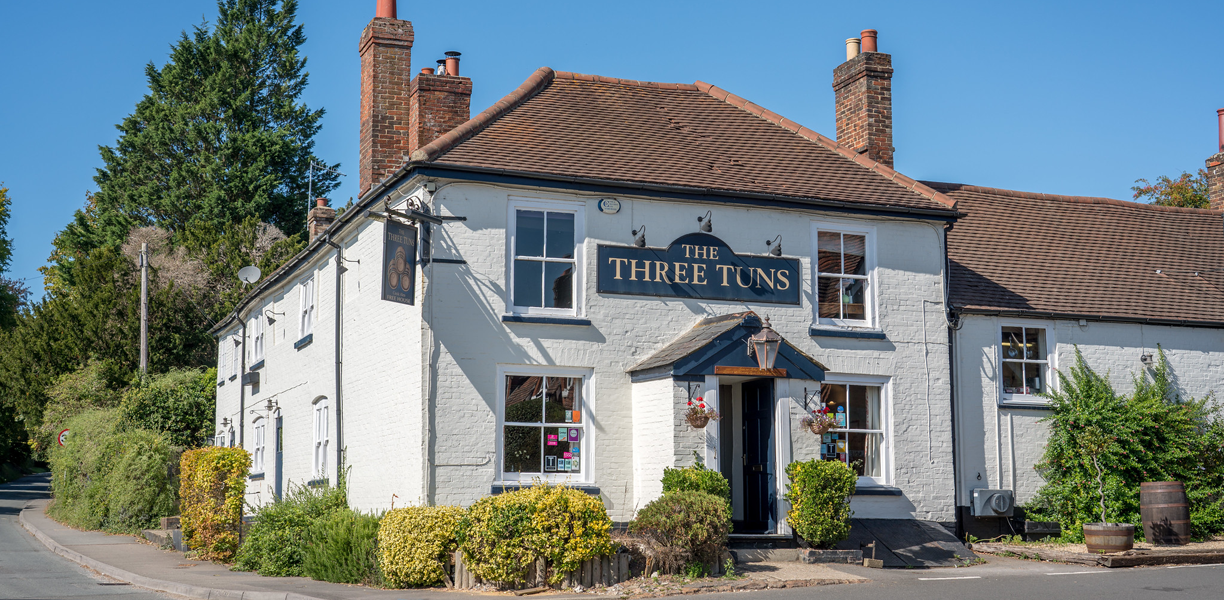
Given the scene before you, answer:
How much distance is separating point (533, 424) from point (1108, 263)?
12515mm

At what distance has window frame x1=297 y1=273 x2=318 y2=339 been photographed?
2052 cm

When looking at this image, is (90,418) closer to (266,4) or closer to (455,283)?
(455,283)

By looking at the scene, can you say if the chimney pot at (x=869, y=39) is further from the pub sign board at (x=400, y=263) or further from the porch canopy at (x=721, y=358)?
the pub sign board at (x=400, y=263)

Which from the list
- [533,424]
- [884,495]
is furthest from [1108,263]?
[533,424]

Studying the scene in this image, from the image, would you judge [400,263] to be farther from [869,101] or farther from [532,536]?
[869,101]

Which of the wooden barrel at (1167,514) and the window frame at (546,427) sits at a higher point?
the window frame at (546,427)

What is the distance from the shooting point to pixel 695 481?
14.1m

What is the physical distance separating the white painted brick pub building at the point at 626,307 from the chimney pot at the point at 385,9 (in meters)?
0.19

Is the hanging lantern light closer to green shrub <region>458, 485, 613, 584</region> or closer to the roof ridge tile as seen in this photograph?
green shrub <region>458, 485, 613, 584</region>

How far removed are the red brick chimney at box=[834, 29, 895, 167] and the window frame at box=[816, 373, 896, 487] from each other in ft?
17.5

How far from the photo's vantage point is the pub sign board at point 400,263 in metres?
14.4

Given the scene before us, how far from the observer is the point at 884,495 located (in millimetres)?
16562

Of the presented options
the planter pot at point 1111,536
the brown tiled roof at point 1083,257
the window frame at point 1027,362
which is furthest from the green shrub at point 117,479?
the planter pot at point 1111,536

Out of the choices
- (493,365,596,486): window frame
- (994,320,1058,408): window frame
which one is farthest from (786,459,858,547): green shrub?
(994,320,1058,408): window frame
